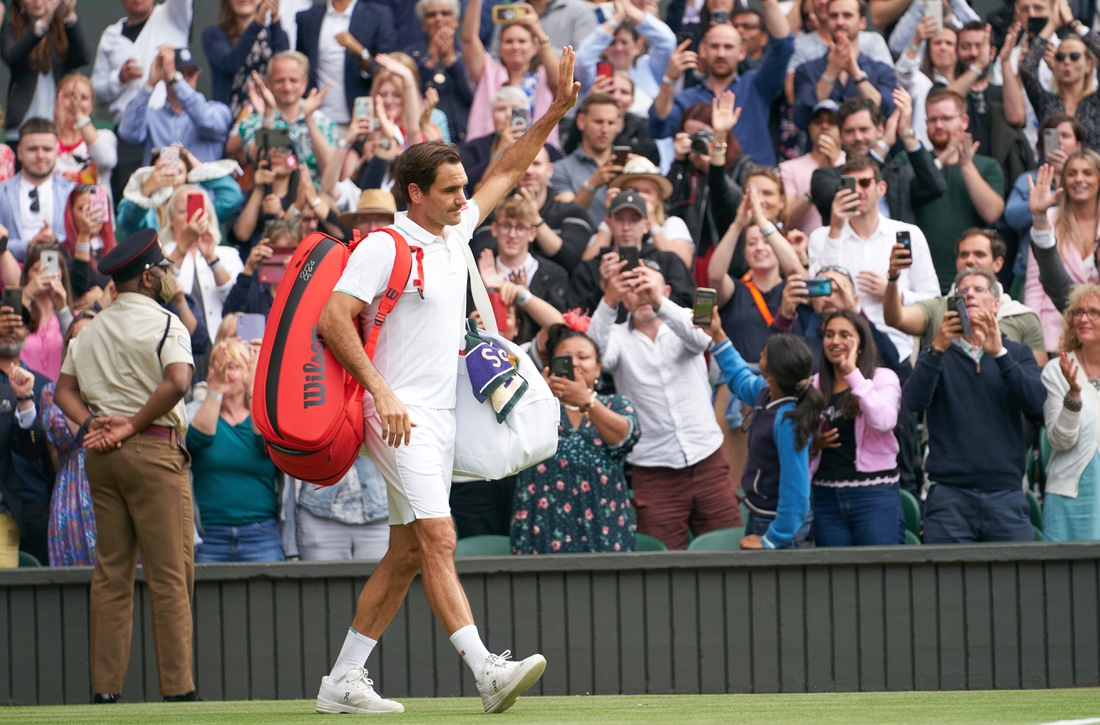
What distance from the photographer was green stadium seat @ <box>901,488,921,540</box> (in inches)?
316

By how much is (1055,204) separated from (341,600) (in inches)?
215

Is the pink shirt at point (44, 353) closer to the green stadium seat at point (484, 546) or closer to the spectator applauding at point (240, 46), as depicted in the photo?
the green stadium seat at point (484, 546)

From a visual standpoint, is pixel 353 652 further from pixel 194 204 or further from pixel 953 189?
pixel 953 189

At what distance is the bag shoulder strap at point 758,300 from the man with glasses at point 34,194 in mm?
5041

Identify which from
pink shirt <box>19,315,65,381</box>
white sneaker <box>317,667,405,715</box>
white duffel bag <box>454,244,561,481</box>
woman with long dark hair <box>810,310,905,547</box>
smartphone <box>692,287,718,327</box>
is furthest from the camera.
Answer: pink shirt <box>19,315,65,381</box>

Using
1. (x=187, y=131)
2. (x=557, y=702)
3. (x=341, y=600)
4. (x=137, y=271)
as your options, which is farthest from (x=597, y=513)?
(x=187, y=131)

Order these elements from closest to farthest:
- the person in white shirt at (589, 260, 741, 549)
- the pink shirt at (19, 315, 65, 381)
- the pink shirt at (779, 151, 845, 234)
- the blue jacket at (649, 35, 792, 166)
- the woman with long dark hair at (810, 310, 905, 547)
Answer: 1. the woman with long dark hair at (810, 310, 905, 547)
2. the person in white shirt at (589, 260, 741, 549)
3. the pink shirt at (19, 315, 65, 381)
4. the pink shirt at (779, 151, 845, 234)
5. the blue jacket at (649, 35, 792, 166)

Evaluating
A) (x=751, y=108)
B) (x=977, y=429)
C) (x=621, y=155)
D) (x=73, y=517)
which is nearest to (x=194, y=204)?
(x=73, y=517)

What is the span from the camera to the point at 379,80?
35.6ft

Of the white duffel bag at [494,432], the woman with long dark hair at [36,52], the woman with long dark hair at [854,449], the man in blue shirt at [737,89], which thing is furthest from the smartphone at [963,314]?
the woman with long dark hair at [36,52]

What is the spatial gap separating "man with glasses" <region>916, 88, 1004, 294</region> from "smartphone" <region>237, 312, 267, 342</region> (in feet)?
15.3

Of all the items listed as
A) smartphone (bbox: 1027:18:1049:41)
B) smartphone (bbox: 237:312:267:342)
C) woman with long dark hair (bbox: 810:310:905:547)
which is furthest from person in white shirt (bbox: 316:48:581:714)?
smartphone (bbox: 1027:18:1049:41)

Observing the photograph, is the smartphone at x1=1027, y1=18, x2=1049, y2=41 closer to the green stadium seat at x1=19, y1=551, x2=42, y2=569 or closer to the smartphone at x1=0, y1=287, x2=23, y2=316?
the smartphone at x1=0, y1=287, x2=23, y2=316

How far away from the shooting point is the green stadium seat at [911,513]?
8.02 m
